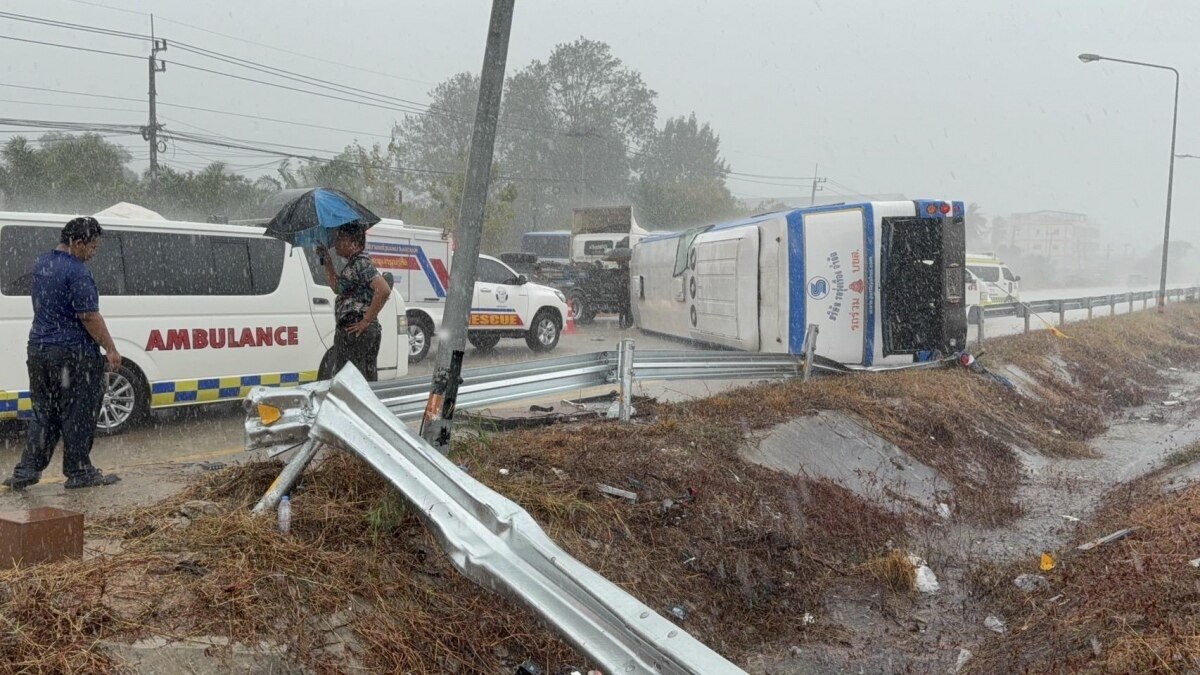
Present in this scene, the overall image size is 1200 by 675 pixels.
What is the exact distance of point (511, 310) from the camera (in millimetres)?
15680

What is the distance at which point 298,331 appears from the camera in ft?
29.7

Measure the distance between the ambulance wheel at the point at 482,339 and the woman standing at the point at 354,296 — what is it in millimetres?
9598

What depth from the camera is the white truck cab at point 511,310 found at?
15.2m

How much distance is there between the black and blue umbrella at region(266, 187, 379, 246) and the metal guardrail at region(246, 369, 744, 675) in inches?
49.6

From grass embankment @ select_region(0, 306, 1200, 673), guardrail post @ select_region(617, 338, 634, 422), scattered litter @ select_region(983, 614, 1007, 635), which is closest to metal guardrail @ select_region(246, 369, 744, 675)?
grass embankment @ select_region(0, 306, 1200, 673)

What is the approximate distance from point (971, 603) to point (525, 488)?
2707mm

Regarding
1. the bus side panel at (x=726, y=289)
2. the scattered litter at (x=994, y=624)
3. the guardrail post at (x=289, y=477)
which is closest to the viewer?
the guardrail post at (x=289, y=477)

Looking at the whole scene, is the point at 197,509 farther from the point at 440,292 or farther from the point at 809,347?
the point at 440,292

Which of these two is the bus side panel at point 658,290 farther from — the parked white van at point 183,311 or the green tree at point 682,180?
the green tree at point 682,180

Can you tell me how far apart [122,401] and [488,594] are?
5324 millimetres

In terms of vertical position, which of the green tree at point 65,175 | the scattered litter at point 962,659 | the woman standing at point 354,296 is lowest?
the scattered litter at point 962,659

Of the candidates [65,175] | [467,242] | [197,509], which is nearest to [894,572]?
[467,242]

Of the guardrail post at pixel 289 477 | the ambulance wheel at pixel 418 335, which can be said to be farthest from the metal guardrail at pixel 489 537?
the ambulance wheel at pixel 418 335

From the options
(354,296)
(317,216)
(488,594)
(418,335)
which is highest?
(317,216)
